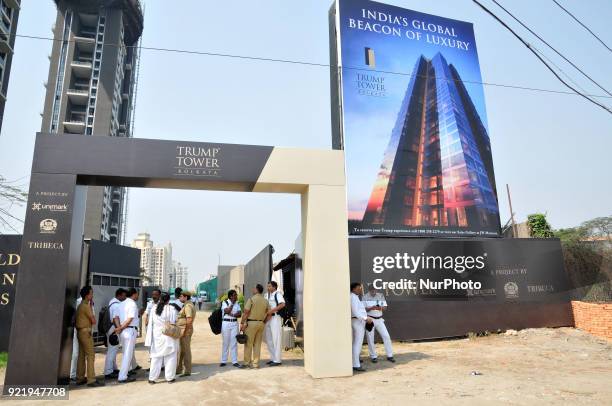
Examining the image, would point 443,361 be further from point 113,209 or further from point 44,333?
point 113,209

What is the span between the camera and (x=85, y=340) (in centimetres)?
676

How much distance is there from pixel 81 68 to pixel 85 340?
5929 cm

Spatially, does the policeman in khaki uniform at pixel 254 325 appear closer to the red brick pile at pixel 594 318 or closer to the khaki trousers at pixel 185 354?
the khaki trousers at pixel 185 354

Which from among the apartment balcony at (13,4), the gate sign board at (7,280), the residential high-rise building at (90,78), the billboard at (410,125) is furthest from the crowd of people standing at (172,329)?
the residential high-rise building at (90,78)

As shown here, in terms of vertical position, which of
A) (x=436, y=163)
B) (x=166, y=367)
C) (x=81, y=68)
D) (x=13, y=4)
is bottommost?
(x=166, y=367)

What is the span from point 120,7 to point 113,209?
28310mm

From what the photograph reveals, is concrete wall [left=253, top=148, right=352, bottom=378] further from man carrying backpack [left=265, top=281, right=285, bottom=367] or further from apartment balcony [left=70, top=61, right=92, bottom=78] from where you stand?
apartment balcony [left=70, top=61, right=92, bottom=78]

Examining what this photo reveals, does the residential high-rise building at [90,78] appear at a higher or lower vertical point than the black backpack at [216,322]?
higher

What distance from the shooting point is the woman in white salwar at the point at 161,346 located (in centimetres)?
686

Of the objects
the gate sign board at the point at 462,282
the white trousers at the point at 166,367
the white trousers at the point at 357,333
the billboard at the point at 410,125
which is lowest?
the white trousers at the point at 166,367

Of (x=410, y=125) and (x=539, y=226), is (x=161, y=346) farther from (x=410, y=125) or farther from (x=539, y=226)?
(x=539, y=226)

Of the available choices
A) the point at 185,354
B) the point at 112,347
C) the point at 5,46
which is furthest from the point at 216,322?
the point at 5,46

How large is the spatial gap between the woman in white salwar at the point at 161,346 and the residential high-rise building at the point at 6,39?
3425 cm

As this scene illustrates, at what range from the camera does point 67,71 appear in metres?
56.0
